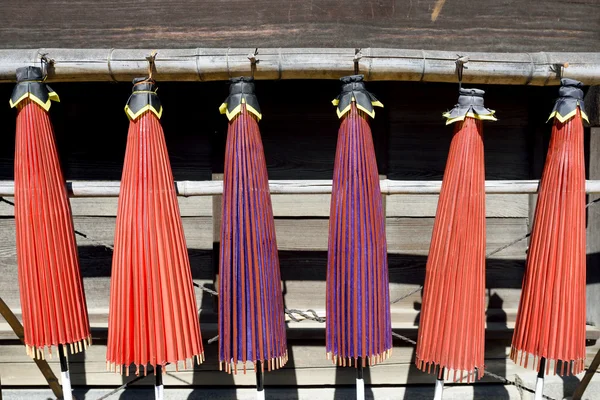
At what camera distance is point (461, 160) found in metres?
1.42

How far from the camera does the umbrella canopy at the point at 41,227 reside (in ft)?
4.53

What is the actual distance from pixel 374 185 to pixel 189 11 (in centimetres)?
99

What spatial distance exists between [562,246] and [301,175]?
3.20 ft

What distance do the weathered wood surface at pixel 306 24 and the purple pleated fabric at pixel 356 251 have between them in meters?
0.58

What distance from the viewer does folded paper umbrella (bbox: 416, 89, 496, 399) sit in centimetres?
141

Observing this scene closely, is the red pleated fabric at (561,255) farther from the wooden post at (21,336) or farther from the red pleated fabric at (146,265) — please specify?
the wooden post at (21,336)

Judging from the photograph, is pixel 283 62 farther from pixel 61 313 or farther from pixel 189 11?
pixel 61 313

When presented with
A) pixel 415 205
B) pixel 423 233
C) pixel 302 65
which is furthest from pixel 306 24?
pixel 423 233

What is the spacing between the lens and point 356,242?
141 centimetres

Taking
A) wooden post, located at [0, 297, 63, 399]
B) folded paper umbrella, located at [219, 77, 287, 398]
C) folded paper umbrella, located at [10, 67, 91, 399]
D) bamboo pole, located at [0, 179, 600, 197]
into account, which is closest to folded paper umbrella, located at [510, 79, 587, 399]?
bamboo pole, located at [0, 179, 600, 197]

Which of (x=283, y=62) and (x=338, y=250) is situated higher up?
(x=283, y=62)

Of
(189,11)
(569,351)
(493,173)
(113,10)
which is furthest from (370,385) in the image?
(113,10)

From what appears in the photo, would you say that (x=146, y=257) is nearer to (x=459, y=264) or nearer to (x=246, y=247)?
(x=246, y=247)

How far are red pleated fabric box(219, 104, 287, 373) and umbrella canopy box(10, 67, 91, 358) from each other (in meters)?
0.48
